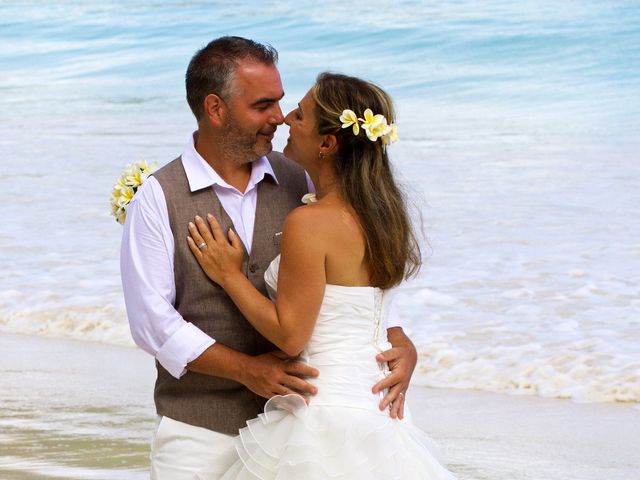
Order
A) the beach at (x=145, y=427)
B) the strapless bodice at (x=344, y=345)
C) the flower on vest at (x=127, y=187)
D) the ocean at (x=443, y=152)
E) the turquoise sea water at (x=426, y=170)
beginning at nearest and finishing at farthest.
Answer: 1. the strapless bodice at (x=344, y=345)
2. the flower on vest at (x=127, y=187)
3. the beach at (x=145, y=427)
4. the turquoise sea water at (x=426, y=170)
5. the ocean at (x=443, y=152)

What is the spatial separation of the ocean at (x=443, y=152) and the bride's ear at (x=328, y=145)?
1.60 feet

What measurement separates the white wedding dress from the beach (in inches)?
71.2

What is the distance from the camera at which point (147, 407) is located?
5.64m

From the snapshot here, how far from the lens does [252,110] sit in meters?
3.04

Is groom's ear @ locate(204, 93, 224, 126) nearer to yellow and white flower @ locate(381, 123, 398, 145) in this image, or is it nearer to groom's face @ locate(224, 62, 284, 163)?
groom's face @ locate(224, 62, 284, 163)

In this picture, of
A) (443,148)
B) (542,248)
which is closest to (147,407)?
(542,248)

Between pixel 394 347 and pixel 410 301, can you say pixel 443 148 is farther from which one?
pixel 394 347

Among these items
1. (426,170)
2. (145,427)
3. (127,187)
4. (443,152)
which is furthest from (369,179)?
(443,152)

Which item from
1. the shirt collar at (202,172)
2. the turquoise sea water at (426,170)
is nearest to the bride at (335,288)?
the shirt collar at (202,172)

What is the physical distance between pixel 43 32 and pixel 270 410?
77.7 feet

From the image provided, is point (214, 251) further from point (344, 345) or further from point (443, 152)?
point (443, 152)

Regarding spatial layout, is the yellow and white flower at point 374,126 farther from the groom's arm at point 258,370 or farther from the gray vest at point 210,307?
the groom's arm at point 258,370

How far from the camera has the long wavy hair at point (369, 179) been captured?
9.38ft

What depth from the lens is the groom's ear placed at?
305cm
